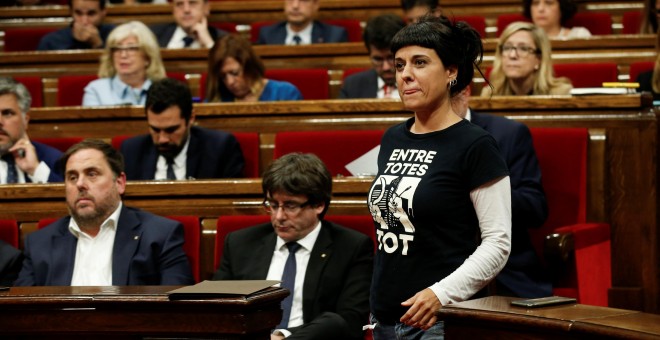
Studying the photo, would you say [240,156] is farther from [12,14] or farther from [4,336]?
[12,14]

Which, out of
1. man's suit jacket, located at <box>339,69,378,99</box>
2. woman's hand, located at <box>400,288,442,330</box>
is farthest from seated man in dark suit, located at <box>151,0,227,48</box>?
woman's hand, located at <box>400,288,442,330</box>

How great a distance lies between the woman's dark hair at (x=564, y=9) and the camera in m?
2.72

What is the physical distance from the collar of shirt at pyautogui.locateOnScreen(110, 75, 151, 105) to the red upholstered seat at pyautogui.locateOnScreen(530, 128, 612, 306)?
3.55 feet

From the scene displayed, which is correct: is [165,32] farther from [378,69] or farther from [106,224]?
[106,224]

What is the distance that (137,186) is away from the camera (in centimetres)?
181

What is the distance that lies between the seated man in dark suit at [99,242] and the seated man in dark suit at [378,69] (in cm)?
84

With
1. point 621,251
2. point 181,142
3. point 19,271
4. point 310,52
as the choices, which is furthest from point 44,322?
point 310,52

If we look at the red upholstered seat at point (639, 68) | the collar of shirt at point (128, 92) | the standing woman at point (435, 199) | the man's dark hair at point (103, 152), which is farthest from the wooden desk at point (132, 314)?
the red upholstered seat at point (639, 68)

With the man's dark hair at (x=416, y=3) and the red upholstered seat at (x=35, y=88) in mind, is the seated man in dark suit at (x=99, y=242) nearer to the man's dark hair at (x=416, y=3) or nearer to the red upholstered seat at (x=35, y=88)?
the red upholstered seat at (x=35, y=88)

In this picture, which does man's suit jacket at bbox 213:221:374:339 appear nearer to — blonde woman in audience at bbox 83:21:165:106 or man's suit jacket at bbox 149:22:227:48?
blonde woman in audience at bbox 83:21:165:106

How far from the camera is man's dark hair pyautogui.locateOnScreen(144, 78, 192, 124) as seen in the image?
203 centimetres

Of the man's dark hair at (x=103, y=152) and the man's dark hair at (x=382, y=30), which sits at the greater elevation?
the man's dark hair at (x=382, y=30)

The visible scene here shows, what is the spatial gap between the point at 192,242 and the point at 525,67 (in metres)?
0.83

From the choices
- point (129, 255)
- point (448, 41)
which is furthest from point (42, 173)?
point (448, 41)
